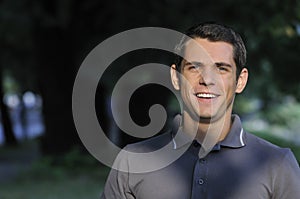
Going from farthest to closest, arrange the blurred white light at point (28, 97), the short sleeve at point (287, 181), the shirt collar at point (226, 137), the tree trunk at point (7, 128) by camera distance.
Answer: the blurred white light at point (28, 97) < the tree trunk at point (7, 128) < the shirt collar at point (226, 137) < the short sleeve at point (287, 181)

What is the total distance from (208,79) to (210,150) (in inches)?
10.1

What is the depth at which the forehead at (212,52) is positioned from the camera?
2.24m

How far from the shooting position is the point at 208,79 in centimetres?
222

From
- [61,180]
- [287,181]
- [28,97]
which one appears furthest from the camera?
[28,97]

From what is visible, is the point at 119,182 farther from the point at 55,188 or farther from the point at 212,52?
the point at 55,188

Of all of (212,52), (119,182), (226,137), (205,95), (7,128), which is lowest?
(7,128)

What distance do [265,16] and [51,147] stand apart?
6.05 meters

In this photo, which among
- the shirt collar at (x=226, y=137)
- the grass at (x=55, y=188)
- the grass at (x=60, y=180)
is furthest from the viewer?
the grass at (x=60, y=180)

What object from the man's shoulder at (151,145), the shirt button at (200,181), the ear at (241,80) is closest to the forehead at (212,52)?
the ear at (241,80)

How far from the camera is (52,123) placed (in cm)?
1390

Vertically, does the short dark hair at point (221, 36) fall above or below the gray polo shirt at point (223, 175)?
above

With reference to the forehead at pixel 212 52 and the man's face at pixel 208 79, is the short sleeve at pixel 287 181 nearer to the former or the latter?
the man's face at pixel 208 79

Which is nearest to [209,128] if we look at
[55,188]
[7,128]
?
[55,188]

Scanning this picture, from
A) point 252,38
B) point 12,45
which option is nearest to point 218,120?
point 252,38
